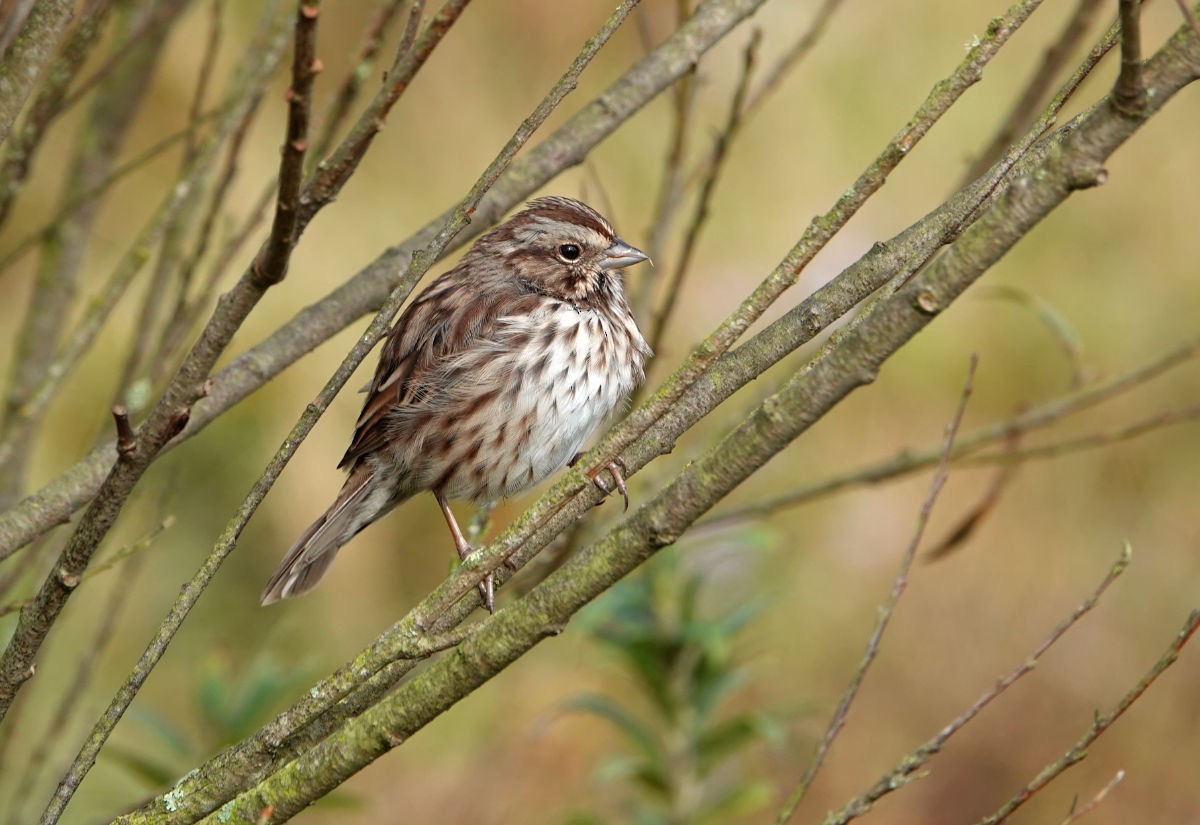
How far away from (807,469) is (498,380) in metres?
3.39

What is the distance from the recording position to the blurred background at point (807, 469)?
6094mm

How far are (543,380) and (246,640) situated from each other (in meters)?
3.16

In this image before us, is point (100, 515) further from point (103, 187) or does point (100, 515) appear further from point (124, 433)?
point (103, 187)

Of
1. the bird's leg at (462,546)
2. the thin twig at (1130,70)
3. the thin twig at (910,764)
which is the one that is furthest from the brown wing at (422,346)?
the thin twig at (1130,70)

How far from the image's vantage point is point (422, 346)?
3.80 m

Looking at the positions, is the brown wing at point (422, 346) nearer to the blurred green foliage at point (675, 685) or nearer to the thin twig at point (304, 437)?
the blurred green foliage at point (675, 685)

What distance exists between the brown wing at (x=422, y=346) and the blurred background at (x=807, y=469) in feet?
5.83

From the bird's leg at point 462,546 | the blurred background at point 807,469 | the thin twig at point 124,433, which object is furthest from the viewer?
the blurred background at point 807,469

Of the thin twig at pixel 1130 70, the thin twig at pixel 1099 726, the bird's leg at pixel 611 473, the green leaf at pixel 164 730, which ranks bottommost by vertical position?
the thin twig at pixel 1099 726

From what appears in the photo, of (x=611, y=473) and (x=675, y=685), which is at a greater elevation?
(x=675, y=685)

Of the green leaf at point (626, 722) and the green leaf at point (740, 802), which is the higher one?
the green leaf at point (626, 722)

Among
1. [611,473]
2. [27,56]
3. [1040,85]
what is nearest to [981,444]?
[1040,85]

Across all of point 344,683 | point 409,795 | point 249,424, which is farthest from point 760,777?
point 344,683

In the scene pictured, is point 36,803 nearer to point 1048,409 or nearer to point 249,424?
point 249,424
